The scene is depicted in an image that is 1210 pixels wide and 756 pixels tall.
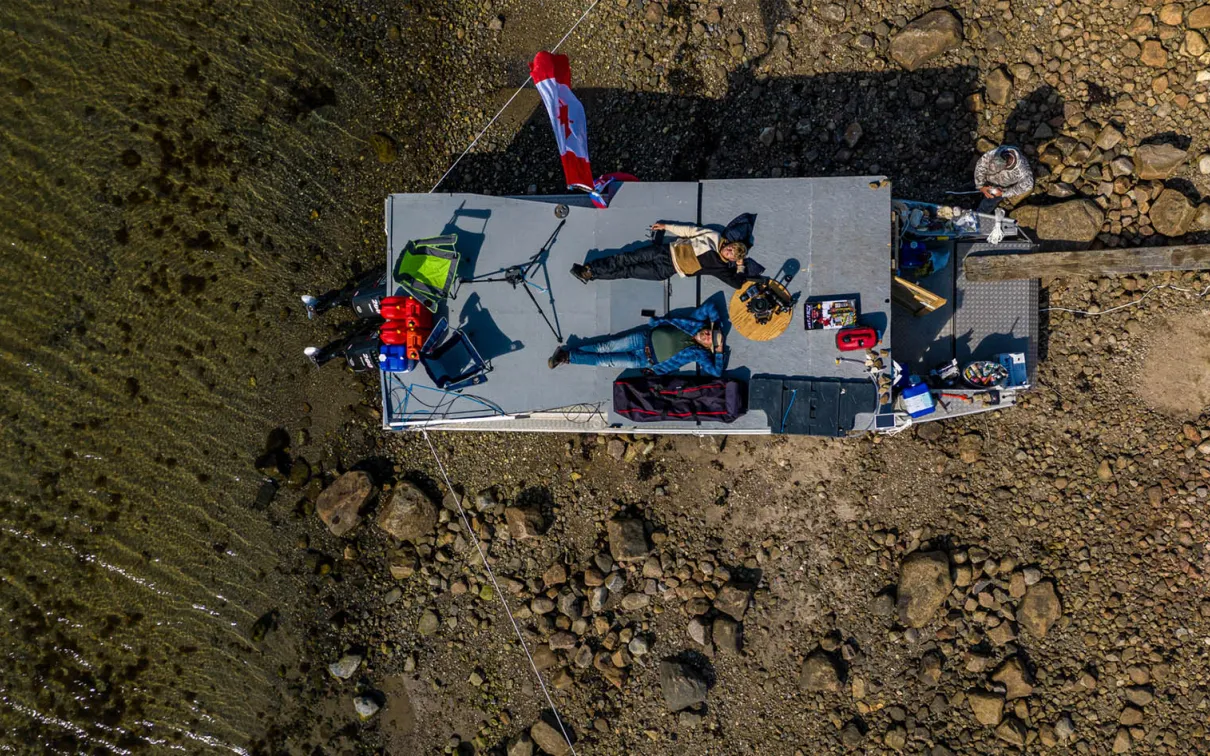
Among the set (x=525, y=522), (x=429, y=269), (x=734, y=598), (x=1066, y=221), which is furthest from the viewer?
(x=525, y=522)

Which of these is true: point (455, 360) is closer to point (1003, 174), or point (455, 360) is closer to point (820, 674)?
point (820, 674)

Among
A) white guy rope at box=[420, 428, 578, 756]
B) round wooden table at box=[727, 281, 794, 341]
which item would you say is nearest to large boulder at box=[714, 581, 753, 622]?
white guy rope at box=[420, 428, 578, 756]

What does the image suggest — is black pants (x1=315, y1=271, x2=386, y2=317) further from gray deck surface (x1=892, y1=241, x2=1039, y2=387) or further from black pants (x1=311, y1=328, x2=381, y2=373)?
gray deck surface (x1=892, y1=241, x2=1039, y2=387)

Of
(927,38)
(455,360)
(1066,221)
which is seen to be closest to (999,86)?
(927,38)

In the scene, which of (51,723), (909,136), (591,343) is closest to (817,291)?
(591,343)

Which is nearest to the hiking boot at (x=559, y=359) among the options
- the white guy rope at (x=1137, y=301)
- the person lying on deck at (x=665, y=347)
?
the person lying on deck at (x=665, y=347)

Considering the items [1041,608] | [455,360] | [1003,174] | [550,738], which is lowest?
[550,738]
